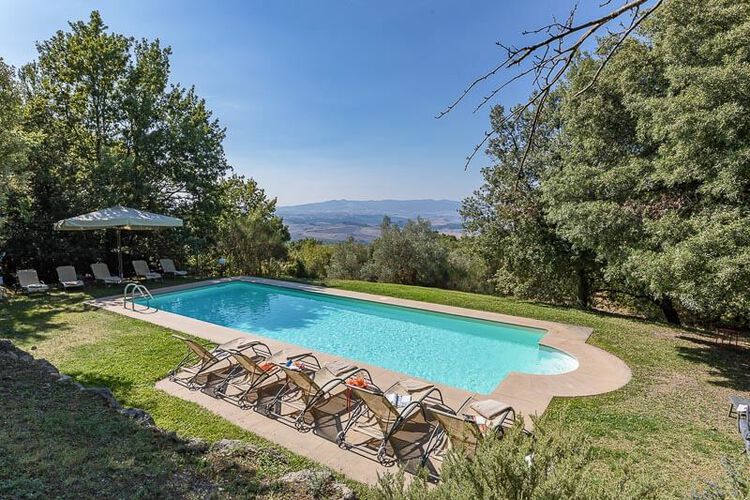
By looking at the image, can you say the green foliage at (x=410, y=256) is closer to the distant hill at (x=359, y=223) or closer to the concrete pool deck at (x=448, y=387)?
the distant hill at (x=359, y=223)

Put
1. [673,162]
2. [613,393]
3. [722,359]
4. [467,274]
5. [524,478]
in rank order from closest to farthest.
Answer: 1. [524,478]
2. [613,393]
3. [673,162]
4. [722,359]
5. [467,274]

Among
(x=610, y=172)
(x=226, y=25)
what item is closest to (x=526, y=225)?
(x=610, y=172)

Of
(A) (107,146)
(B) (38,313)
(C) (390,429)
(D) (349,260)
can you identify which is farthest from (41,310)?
(D) (349,260)

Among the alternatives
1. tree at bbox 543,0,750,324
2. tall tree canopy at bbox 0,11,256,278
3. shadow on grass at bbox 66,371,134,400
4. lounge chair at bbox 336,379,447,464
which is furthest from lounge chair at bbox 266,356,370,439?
tall tree canopy at bbox 0,11,256,278

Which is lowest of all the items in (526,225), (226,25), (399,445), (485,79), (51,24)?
(399,445)

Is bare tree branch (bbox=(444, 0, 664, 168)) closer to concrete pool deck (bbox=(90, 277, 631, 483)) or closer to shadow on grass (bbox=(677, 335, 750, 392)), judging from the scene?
concrete pool deck (bbox=(90, 277, 631, 483))

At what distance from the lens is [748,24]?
21.6ft

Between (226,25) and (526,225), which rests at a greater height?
(226,25)

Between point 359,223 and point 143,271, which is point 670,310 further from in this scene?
point 359,223

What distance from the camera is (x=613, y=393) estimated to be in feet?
19.9

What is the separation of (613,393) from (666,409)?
0.69 m

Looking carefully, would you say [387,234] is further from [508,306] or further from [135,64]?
[135,64]

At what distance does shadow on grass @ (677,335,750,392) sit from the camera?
664cm

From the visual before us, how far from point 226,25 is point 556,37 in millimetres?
12239
